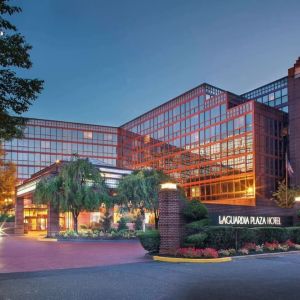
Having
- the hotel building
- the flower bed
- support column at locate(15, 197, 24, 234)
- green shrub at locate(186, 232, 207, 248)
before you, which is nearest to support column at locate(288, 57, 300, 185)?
the hotel building

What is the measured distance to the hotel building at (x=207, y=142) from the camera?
7456 cm

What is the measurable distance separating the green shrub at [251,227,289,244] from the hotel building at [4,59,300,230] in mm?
37310

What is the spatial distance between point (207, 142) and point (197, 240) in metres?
64.0

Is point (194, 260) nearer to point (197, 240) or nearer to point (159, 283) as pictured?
point (197, 240)

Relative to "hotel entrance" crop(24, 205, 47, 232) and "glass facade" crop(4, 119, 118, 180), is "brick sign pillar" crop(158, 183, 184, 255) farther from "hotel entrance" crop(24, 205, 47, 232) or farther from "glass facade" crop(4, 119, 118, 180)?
"glass facade" crop(4, 119, 118, 180)

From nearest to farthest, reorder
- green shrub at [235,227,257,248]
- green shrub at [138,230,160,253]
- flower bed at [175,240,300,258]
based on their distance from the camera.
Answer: flower bed at [175,240,300,258] → green shrub at [138,230,160,253] → green shrub at [235,227,257,248]

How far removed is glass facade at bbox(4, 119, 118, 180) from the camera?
312 ft

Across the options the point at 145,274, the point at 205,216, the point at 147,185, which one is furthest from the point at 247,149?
the point at 145,274

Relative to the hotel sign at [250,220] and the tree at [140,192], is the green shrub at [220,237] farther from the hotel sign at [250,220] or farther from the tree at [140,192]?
the tree at [140,192]

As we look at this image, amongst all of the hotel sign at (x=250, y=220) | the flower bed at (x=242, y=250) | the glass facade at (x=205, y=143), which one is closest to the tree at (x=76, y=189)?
the hotel sign at (x=250, y=220)

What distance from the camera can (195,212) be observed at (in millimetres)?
→ 22172

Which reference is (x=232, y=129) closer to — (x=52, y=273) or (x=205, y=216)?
(x=205, y=216)

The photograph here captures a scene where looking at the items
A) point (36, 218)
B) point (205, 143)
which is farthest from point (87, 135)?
point (205, 143)

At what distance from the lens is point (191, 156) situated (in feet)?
290
